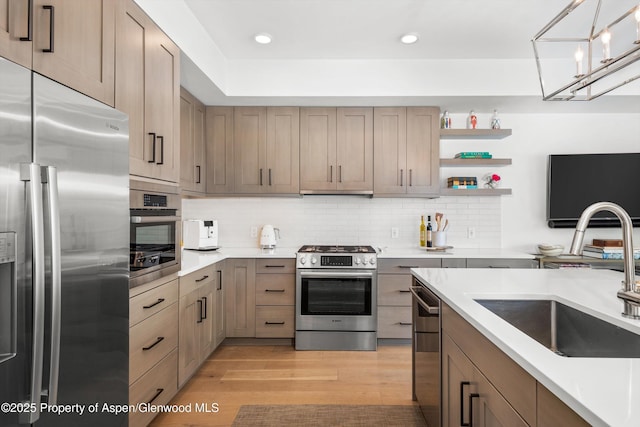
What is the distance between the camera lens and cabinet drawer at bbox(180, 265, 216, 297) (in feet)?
8.16

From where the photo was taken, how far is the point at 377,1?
99.0 inches

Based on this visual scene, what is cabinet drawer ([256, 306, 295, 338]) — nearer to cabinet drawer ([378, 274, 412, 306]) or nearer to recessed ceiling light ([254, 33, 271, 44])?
cabinet drawer ([378, 274, 412, 306])

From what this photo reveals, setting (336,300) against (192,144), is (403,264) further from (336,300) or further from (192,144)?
(192,144)

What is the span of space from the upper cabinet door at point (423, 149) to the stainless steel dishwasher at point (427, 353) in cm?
161

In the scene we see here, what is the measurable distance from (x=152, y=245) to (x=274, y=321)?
1713 mm

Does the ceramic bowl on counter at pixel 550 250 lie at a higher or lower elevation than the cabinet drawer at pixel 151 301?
higher

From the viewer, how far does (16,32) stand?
1.17m

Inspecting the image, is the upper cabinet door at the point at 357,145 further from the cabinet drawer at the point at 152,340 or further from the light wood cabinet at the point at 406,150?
the cabinet drawer at the point at 152,340

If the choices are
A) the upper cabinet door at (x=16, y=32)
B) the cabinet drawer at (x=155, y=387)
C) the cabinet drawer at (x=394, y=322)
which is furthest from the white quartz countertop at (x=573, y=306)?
the upper cabinet door at (x=16, y=32)

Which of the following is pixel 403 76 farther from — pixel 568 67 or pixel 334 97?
pixel 568 67

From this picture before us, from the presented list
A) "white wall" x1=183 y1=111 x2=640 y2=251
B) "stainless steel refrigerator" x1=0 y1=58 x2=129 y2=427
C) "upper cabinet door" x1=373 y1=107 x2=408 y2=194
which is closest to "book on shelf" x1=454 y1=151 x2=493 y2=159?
"white wall" x1=183 y1=111 x2=640 y2=251

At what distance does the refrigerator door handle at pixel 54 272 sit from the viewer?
1162mm

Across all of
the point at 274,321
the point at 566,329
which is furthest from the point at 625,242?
the point at 274,321

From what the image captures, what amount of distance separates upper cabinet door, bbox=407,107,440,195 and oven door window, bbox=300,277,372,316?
3.63 feet
